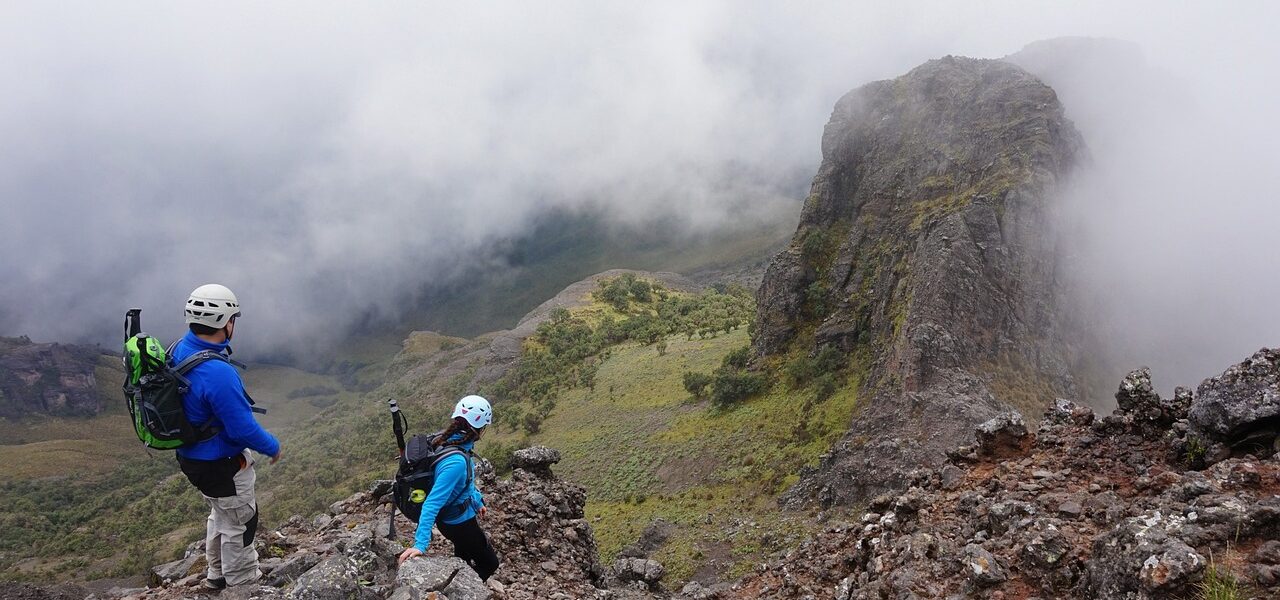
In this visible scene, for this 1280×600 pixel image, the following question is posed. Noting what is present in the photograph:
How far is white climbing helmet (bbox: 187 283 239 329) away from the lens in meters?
5.54

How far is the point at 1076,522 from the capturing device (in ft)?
20.0

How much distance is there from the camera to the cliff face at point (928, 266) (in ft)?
64.8

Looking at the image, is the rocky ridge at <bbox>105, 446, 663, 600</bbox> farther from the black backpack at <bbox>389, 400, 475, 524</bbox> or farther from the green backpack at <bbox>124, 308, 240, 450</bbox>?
the green backpack at <bbox>124, 308, 240, 450</bbox>

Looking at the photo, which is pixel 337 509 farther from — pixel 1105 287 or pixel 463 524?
pixel 1105 287

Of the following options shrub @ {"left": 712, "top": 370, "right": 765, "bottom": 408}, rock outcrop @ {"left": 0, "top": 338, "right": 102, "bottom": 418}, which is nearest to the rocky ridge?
shrub @ {"left": 712, "top": 370, "right": 765, "bottom": 408}

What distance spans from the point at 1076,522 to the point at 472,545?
243 inches

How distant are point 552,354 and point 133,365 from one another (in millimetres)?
54800

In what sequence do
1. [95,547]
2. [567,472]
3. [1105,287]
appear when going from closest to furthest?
[1105,287] < [567,472] < [95,547]

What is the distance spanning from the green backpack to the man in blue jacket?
0.27 feet

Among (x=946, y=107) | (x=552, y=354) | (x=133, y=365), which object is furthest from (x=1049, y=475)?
(x=552, y=354)

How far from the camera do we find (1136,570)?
4.53 metres

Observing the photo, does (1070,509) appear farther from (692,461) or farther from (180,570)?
(692,461)

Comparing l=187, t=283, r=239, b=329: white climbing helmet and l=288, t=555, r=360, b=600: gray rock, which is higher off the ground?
l=187, t=283, r=239, b=329: white climbing helmet

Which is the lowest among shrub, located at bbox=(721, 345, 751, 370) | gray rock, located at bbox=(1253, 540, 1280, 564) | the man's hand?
shrub, located at bbox=(721, 345, 751, 370)
